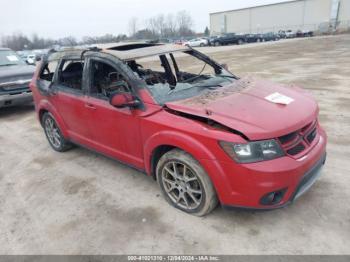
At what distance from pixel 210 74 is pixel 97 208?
7.70 feet

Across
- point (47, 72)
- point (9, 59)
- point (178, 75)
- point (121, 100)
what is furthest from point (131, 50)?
point (9, 59)

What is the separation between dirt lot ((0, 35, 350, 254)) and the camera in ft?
9.10

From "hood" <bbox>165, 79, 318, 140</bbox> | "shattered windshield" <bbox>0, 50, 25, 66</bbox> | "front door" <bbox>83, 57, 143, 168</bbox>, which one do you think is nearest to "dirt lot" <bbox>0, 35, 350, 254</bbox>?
"front door" <bbox>83, 57, 143, 168</bbox>

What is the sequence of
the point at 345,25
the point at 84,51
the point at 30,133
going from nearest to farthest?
the point at 84,51, the point at 30,133, the point at 345,25

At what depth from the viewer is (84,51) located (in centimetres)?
410

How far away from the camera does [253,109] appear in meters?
2.95

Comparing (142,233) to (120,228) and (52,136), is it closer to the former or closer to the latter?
(120,228)

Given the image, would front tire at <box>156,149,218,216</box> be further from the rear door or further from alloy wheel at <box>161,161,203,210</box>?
the rear door

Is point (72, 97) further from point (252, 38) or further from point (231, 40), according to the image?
point (252, 38)

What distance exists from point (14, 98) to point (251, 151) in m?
7.12

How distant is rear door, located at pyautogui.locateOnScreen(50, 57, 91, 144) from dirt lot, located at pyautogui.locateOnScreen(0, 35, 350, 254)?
61 cm

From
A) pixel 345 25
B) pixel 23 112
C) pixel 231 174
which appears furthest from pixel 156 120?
pixel 345 25

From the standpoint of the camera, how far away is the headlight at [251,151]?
2.61 m

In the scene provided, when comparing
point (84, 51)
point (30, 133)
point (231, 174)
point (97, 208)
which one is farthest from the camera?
point (30, 133)
